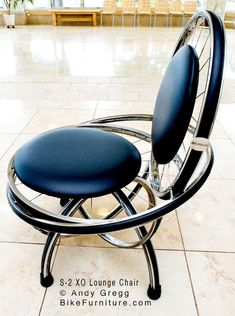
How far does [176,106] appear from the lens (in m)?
0.73

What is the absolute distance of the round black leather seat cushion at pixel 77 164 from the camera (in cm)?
84

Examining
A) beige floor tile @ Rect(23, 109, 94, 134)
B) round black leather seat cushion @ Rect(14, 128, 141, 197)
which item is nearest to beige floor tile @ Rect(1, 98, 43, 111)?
beige floor tile @ Rect(23, 109, 94, 134)

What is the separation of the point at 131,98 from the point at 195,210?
181 cm

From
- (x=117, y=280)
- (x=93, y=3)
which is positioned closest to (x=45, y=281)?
(x=117, y=280)

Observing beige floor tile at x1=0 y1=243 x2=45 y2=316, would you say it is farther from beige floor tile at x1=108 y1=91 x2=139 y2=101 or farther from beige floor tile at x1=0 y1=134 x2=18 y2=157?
beige floor tile at x1=108 y1=91 x2=139 y2=101

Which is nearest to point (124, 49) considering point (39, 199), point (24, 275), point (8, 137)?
point (8, 137)

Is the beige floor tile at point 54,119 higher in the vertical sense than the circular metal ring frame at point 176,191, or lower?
lower

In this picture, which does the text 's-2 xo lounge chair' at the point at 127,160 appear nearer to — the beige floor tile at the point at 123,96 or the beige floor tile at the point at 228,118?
the beige floor tile at the point at 228,118

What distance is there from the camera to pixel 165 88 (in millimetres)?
933

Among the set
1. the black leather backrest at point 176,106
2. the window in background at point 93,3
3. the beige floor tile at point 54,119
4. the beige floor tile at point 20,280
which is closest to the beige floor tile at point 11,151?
the beige floor tile at point 54,119

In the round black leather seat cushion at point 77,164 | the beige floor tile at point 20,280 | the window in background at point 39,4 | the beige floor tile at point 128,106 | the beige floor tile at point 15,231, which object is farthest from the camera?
the window in background at point 39,4

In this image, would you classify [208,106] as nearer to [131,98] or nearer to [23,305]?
[23,305]

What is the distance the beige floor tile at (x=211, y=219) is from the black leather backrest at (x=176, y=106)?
0.62 metres

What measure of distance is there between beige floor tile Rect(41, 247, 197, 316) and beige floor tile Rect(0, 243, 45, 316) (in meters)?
0.05
